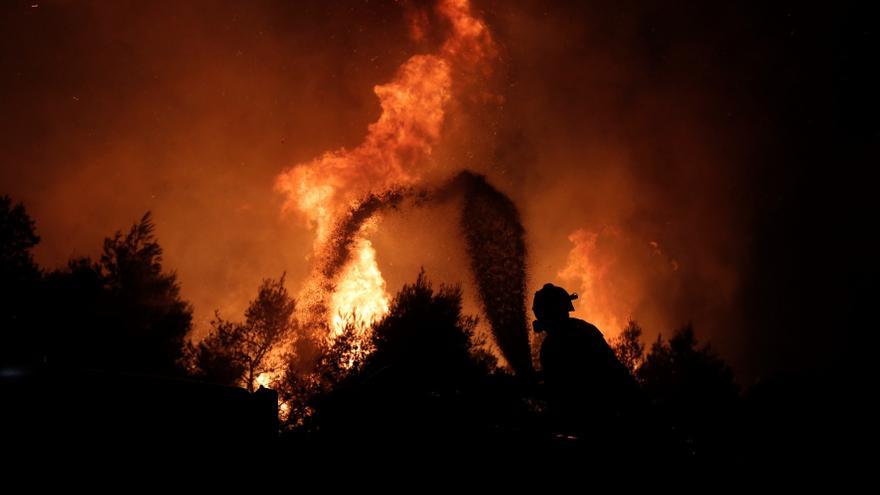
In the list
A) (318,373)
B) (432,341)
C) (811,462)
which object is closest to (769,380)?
(432,341)

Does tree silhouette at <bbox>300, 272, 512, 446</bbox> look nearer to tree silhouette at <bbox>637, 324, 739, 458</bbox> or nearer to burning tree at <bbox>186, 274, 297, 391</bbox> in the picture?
burning tree at <bbox>186, 274, 297, 391</bbox>

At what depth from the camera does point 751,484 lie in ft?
11.8

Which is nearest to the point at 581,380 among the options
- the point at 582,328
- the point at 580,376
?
the point at 580,376

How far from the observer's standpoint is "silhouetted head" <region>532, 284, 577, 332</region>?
5.88 metres

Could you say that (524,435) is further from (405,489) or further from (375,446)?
(375,446)

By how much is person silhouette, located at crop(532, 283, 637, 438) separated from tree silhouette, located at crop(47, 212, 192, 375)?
35.4 meters

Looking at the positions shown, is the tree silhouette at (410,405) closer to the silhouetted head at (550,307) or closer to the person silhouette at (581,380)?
the person silhouette at (581,380)

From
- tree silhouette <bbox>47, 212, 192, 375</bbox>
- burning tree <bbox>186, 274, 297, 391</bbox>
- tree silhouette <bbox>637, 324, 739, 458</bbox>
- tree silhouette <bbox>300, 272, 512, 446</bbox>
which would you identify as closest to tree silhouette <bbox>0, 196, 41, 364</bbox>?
tree silhouette <bbox>47, 212, 192, 375</bbox>

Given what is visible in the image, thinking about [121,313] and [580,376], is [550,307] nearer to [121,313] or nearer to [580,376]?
[580,376]

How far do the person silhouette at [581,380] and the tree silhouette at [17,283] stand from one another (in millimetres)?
33055

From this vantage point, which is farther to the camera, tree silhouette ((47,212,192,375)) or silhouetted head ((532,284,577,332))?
tree silhouette ((47,212,192,375))

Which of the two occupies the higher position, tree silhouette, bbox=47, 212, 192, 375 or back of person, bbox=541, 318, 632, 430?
tree silhouette, bbox=47, 212, 192, 375

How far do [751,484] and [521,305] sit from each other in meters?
26.2

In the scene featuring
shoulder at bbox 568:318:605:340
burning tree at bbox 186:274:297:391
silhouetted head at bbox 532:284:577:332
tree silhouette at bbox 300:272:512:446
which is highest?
burning tree at bbox 186:274:297:391
